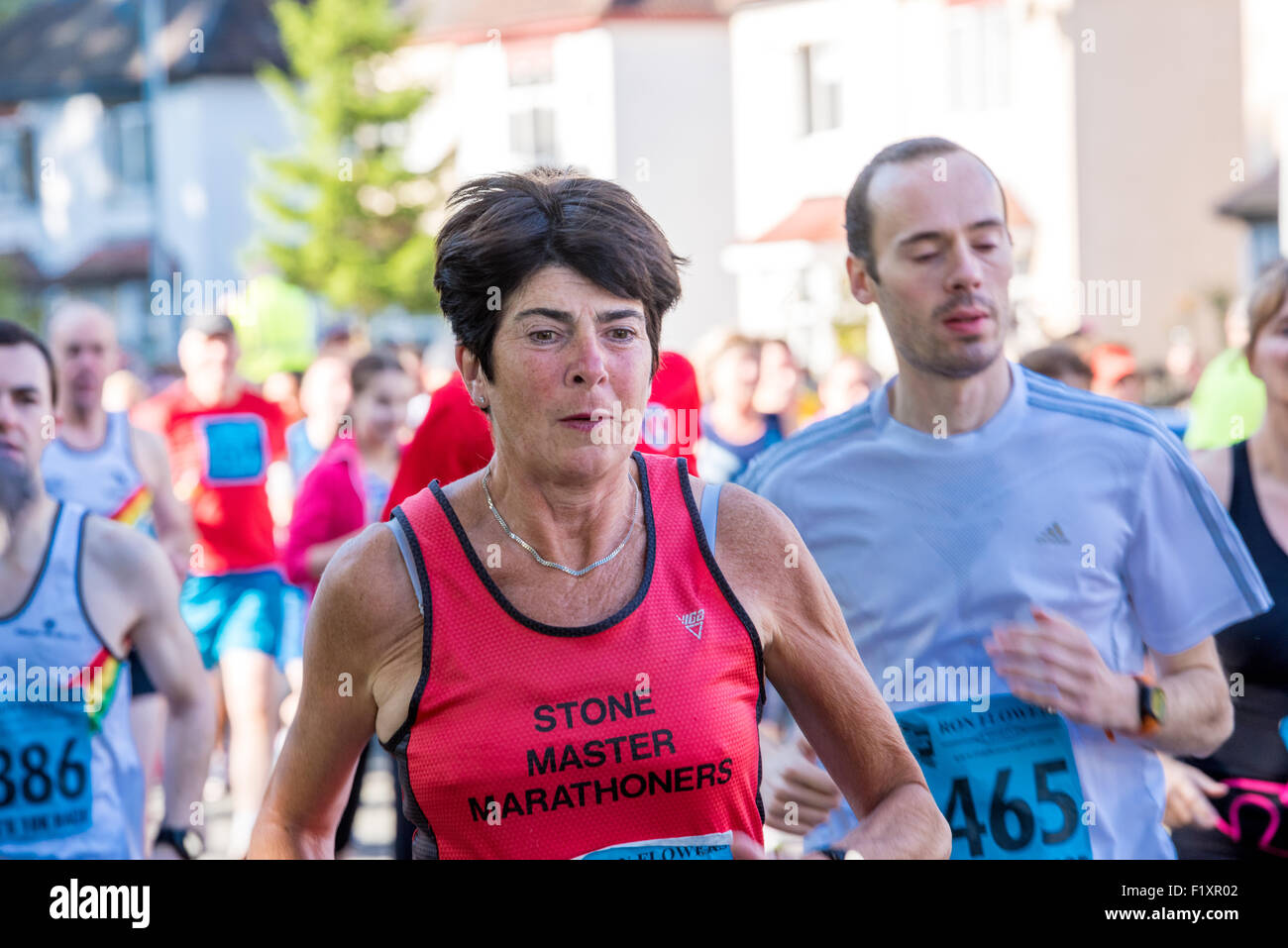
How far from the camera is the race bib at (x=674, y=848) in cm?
192

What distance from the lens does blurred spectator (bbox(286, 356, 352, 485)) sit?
21.6ft

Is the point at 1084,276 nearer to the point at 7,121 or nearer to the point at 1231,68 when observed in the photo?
the point at 1231,68

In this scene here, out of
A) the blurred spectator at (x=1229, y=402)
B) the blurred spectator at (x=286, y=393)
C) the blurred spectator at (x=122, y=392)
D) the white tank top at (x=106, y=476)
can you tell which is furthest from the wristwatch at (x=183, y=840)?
the blurred spectator at (x=286, y=393)

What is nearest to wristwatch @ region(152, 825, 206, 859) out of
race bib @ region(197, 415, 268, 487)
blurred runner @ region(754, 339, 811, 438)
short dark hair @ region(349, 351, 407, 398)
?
short dark hair @ region(349, 351, 407, 398)

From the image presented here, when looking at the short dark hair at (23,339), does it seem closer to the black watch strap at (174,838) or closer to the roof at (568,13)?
the black watch strap at (174,838)

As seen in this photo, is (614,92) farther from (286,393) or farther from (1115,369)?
(1115,369)

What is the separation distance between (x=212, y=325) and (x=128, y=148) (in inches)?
817

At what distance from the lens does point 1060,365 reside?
14.3 feet

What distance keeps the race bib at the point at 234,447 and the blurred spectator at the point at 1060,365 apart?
307cm

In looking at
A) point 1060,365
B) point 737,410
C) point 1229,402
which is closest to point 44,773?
point 1060,365

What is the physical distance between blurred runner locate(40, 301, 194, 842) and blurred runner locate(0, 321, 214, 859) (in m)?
1.83

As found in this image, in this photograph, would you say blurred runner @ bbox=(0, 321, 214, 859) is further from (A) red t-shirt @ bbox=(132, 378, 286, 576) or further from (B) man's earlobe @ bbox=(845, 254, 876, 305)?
(A) red t-shirt @ bbox=(132, 378, 286, 576)

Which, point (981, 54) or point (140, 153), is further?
point (140, 153)

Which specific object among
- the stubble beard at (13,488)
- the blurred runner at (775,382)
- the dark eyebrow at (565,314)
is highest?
the blurred runner at (775,382)
